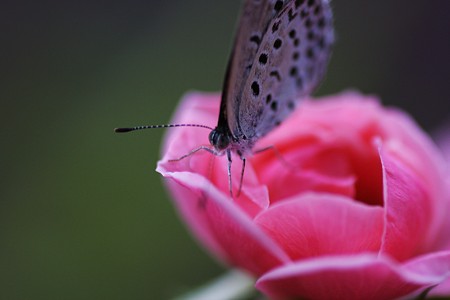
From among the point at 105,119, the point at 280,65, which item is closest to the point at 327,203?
the point at 280,65

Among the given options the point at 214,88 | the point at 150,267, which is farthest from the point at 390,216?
the point at 214,88

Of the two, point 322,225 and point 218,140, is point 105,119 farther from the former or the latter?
point 322,225

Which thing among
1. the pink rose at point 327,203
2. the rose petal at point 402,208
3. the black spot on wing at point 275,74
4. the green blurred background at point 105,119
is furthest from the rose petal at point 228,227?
the green blurred background at point 105,119

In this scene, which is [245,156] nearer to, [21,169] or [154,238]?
[154,238]

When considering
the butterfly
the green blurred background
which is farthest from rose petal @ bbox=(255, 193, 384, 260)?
the green blurred background

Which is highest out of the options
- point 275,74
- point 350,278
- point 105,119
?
point 275,74
